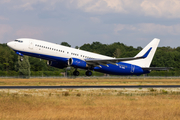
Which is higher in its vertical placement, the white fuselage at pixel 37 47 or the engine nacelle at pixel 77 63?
the white fuselage at pixel 37 47

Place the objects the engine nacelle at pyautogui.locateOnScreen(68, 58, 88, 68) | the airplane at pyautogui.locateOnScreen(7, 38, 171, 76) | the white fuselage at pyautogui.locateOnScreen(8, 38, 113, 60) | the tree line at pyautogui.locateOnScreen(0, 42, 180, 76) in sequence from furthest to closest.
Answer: the tree line at pyautogui.locateOnScreen(0, 42, 180, 76) < the engine nacelle at pyautogui.locateOnScreen(68, 58, 88, 68) < the airplane at pyautogui.locateOnScreen(7, 38, 171, 76) < the white fuselage at pyautogui.locateOnScreen(8, 38, 113, 60)

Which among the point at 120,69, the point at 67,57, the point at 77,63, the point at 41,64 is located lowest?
the point at 120,69

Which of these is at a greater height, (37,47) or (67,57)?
(37,47)

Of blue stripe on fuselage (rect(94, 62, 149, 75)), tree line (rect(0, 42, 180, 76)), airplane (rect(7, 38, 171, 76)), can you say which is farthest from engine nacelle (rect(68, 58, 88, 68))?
tree line (rect(0, 42, 180, 76))

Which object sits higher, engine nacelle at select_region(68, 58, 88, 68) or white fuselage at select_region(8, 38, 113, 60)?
white fuselage at select_region(8, 38, 113, 60)

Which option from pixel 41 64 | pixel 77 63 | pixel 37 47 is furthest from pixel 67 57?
pixel 41 64

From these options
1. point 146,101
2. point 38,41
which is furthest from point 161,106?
point 38,41

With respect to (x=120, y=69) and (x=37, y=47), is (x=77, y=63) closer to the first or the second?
(x=37, y=47)

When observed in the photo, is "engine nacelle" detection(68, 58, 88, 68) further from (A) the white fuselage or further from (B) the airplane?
(A) the white fuselage

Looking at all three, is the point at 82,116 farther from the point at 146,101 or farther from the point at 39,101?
the point at 146,101

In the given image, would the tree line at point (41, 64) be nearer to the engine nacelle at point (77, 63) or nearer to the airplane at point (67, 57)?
the airplane at point (67, 57)

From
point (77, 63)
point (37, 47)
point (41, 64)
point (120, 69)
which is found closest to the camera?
point (37, 47)

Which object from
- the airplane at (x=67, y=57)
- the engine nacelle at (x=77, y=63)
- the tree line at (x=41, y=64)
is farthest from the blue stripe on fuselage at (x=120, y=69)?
the tree line at (x=41, y=64)

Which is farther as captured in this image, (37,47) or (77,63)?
(77,63)
